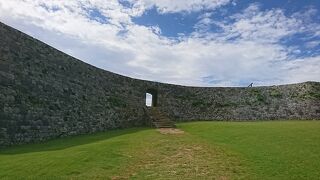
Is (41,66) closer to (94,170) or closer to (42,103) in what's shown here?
(42,103)

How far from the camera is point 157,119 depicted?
26.5m

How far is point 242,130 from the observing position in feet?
64.9

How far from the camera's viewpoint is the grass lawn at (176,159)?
1056 cm

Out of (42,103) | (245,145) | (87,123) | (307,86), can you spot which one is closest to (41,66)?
(42,103)

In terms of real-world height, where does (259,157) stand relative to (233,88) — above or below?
below

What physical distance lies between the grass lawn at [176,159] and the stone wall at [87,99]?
1.87 metres

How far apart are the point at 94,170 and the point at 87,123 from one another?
36.5 ft

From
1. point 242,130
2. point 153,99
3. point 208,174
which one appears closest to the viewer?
point 208,174

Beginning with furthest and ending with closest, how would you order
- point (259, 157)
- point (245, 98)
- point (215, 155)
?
1. point (245, 98)
2. point (215, 155)
3. point (259, 157)

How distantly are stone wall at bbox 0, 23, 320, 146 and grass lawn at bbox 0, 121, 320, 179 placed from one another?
73.8 inches

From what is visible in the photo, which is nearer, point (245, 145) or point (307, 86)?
point (245, 145)

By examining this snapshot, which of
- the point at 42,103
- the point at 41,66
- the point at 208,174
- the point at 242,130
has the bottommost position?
the point at 208,174

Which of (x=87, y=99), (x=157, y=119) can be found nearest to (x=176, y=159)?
(x=87, y=99)

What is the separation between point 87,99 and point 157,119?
6.07 metres
